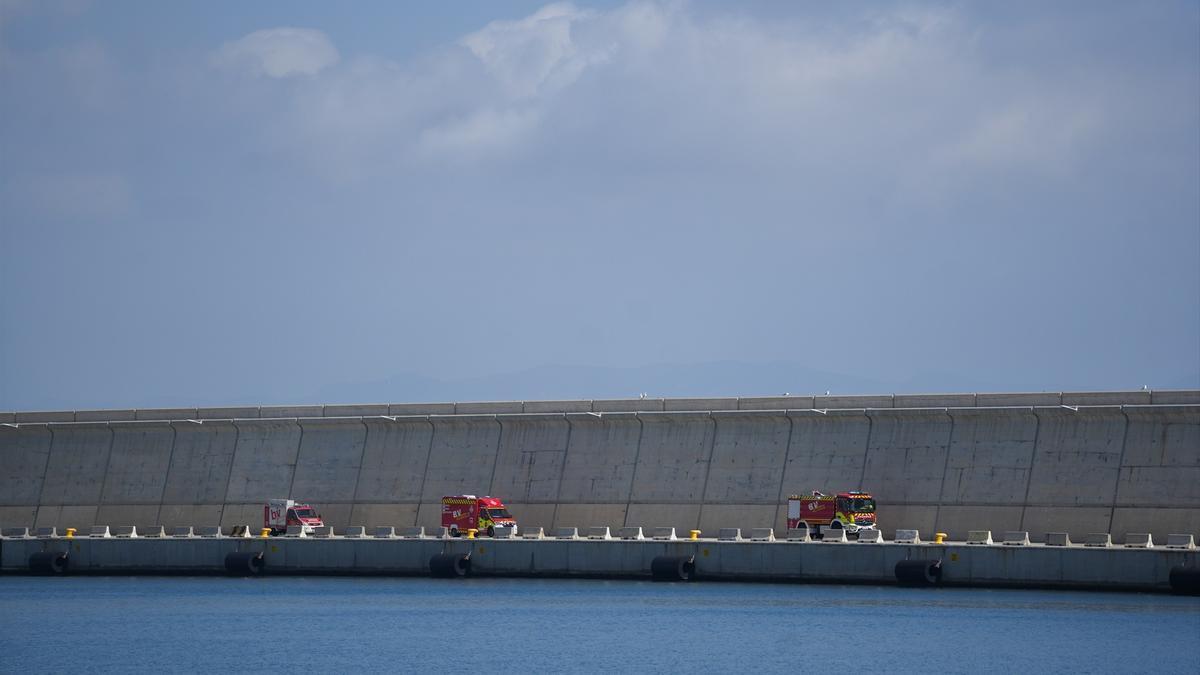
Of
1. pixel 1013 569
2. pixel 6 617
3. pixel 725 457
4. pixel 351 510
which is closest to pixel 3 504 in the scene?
pixel 351 510

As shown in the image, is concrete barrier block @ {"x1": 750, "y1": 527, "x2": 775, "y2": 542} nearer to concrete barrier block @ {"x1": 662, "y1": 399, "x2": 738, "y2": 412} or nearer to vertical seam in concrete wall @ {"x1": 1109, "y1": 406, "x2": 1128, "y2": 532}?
concrete barrier block @ {"x1": 662, "y1": 399, "x2": 738, "y2": 412}

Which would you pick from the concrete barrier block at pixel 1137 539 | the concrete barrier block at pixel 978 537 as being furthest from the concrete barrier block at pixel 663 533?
the concrete barrier block at pixel 1137 539

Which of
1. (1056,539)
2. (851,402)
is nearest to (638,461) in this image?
(851,402)

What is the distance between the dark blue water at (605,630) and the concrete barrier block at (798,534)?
2.79 metres

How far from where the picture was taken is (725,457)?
6888 cm

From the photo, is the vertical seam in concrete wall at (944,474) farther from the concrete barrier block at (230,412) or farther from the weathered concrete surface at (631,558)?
the concrete barrier block at (230,412)

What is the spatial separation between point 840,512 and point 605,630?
12.7 m

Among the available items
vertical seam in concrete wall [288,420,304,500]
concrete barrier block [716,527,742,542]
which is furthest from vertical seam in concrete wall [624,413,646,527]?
vertical seam in concrete wall [288,420,304,500]

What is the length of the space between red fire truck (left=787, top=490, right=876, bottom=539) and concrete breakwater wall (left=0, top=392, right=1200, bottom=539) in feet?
5.89

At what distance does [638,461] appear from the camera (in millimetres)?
70625

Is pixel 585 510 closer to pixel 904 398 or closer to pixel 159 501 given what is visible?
pixel 904 398

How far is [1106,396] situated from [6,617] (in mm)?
36928

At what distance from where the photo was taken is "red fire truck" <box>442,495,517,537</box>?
6919 centimetres

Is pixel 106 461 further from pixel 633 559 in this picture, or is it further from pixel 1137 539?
pixel 1137 539
